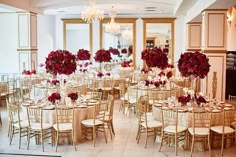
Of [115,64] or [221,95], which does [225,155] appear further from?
[115,64]

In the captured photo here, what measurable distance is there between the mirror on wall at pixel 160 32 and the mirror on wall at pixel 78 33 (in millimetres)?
3034

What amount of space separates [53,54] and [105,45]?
420 inches

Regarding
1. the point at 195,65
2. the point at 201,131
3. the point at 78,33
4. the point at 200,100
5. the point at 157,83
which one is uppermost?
the point at 78,33

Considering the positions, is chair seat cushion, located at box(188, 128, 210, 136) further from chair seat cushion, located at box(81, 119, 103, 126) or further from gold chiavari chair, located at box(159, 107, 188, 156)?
chair seat cushion, located at box(81, 119, 103, 126)

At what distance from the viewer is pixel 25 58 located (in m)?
13.7

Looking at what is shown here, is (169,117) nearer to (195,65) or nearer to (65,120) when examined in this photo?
(195,65)

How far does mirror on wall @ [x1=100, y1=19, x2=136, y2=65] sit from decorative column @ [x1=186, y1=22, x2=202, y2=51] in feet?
10.7

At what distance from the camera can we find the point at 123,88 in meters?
11.1

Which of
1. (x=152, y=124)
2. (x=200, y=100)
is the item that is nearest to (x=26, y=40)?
(x=152, y=124)

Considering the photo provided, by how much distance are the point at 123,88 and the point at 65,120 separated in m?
4.02

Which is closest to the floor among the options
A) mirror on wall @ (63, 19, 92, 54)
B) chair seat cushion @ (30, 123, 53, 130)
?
chair seat cushion @ (30, 123, 53, 130)

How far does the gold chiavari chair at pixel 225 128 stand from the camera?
266 inches

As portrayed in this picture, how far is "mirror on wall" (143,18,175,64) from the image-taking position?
18.1 m

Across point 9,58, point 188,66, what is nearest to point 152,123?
point 188,66
